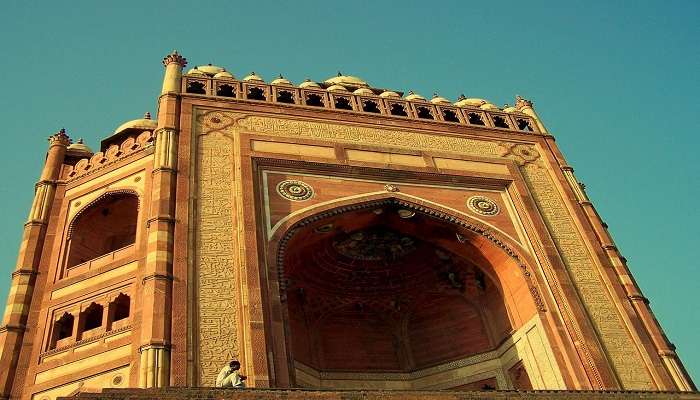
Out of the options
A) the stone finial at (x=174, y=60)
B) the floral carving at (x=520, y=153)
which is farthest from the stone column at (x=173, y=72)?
the floral carving at (x=520, y=153)

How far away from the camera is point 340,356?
50.0 ft

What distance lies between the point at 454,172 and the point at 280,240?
176 inches

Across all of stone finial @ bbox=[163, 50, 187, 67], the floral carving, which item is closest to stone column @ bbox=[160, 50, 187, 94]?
stone finial @ bbox=[163, 50, 187, 67]

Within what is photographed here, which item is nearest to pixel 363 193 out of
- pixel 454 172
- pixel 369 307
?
pixel 454 172

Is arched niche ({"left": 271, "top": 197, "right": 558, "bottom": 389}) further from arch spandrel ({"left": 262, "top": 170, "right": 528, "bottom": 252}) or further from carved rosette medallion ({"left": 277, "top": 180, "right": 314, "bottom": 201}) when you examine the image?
carved rosette medallion ({"left": 277, "top": 180, "right": 314, "bottom": 201})

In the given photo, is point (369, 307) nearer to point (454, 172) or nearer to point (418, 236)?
point (418, 236)

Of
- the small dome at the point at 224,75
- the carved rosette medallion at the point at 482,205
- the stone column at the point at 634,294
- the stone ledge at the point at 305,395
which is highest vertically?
the small dome at the point at 224,75

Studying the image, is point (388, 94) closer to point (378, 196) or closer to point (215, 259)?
point (378, 196)

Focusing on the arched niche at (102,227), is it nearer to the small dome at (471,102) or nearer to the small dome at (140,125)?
the small dome at (140,125)

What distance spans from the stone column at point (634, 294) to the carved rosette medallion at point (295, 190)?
609cm

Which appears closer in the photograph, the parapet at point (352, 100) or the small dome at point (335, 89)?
the parapet at point (352, 100)

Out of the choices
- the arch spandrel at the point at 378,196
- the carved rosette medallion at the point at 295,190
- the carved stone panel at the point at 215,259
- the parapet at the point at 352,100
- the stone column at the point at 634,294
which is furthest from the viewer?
the parapet at the point at 352,100

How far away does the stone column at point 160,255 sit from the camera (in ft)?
32.5

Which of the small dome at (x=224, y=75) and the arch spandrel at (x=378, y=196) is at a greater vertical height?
the small dome at (x=224, y=75)
